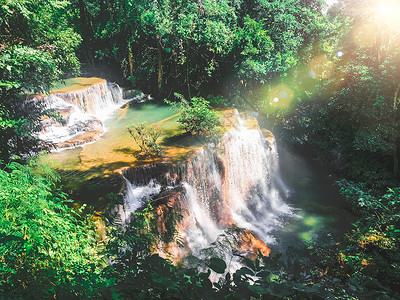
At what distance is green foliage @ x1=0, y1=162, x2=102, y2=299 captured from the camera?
2184 mm

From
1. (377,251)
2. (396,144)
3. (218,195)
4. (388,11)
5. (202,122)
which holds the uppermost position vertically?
(388,11)

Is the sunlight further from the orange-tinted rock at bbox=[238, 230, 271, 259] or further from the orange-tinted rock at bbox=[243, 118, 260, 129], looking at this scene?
the orange-tinted rock at bbox=[238, 230, 271, 259]

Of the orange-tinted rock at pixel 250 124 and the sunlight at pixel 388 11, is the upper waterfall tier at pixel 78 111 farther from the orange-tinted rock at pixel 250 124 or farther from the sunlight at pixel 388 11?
the sunlight at pixel 388 11

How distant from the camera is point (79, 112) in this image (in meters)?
11.6

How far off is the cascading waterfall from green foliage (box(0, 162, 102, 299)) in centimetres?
242

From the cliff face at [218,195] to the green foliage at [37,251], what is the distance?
148cm

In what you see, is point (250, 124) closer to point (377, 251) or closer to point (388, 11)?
point (377, 251)

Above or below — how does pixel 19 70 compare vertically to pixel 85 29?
below

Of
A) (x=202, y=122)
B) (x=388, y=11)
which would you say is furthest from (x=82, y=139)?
(x=388, y=11)

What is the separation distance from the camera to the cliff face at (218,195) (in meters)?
5.86

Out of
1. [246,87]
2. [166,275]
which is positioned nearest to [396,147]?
[246,87]

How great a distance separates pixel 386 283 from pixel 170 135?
24.0 ft

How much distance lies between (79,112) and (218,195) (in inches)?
324

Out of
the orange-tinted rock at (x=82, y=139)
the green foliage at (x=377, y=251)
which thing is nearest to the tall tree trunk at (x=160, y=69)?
the orange-tinted rock at (x=82, y=139)
